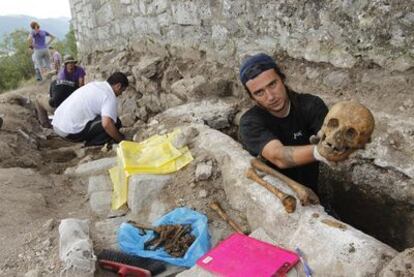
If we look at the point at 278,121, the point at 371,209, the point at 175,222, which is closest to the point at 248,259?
the point at 175,222

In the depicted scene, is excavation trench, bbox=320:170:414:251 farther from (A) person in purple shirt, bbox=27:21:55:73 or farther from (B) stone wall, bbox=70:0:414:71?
(A) person in purple shirt, bbox=27:21:55:73

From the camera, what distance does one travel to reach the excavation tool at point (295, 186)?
2.30 metres

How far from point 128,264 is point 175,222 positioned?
0.42m

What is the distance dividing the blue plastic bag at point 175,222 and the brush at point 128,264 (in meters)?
0.04

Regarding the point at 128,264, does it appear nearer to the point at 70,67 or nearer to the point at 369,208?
the point at 369,208

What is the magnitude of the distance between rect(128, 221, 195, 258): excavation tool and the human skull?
103cm

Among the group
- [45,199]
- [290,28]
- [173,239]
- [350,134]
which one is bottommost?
[45,199]

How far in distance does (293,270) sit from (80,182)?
262 cm

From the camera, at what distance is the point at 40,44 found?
36.6 feet

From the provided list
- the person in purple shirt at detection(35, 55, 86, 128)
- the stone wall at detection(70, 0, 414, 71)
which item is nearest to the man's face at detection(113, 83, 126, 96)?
the stone wall at detection(70, 0, 414, 71)

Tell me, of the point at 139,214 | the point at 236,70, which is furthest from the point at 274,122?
the point at 236,70

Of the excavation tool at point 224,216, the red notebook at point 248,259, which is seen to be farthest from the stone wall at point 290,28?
the red notebook at point 248,259

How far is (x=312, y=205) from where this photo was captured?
2322 mm

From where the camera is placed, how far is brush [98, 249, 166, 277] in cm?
244
